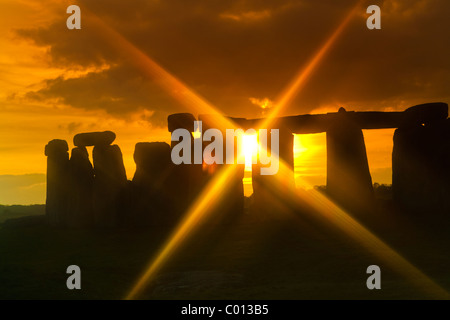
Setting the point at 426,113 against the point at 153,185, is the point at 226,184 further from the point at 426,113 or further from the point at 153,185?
the point at 426,113

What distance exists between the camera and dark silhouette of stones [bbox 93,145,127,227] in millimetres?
26938

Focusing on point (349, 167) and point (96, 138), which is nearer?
point (349, 167)

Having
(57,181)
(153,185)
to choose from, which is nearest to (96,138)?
(57,181)

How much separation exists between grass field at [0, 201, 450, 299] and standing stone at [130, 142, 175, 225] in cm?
107

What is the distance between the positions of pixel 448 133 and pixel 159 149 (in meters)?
11.1

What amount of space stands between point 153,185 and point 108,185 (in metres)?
1.83

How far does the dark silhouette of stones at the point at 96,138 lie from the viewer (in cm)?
2766

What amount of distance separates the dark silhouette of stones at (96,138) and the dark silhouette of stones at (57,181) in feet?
4.21

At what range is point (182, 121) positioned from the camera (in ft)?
88.7

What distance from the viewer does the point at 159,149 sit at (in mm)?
26953

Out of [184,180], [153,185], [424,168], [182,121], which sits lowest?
[153,185]

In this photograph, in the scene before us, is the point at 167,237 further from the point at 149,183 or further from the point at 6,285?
the point at 6,285
